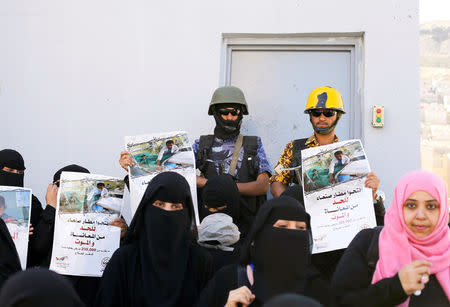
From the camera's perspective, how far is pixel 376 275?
9.89 ft

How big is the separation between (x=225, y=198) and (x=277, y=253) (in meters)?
1.38

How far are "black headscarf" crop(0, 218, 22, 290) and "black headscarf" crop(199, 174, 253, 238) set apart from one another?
1333mm

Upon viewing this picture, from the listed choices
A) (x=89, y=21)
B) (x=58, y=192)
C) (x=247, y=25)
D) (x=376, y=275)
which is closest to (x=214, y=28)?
(x=247, y=25)

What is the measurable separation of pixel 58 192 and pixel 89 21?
2.62 metres

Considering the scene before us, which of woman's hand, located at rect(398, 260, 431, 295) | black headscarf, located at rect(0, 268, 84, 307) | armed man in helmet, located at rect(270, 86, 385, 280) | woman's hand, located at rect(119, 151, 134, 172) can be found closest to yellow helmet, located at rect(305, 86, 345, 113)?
armed man in helmet, located at rect(270, 86, 385, 280)

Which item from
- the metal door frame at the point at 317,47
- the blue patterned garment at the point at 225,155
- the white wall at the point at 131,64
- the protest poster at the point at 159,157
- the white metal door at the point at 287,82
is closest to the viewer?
the protest poster at the point at 159,157

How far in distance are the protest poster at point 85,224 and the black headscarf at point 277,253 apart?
150 cm

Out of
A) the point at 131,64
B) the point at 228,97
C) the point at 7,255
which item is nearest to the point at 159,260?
the point at 7,255

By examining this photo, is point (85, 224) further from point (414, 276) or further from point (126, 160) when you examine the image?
point (414, 276)

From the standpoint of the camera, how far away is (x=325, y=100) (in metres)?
4.86

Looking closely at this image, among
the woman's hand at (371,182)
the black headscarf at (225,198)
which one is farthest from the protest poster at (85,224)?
the woman's hand at (371,182)

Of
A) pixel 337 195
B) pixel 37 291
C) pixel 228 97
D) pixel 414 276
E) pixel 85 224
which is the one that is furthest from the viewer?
pixel 228 97

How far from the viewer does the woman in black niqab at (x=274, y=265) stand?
2982 mm

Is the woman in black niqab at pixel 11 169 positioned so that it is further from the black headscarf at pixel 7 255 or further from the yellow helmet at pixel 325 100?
the yellow helmet at pixel 325 100
